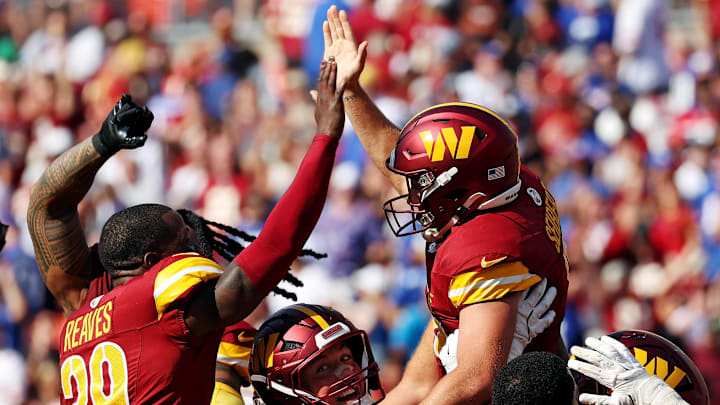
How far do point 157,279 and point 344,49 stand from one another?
133 centimetres

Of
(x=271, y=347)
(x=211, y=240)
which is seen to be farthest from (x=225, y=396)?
(x=211, y=240)

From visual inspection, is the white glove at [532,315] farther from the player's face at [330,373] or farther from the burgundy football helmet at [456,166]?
the player's face at [330,373]

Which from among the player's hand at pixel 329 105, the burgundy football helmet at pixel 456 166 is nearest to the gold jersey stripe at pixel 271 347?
the burgundy football helmet at pixel 456 166

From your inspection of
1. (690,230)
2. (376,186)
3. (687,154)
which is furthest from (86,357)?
(687,154)

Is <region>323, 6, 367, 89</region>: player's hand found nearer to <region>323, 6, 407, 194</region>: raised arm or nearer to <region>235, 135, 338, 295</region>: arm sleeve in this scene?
<region>323, 6, 407, 194</region>: raised arm

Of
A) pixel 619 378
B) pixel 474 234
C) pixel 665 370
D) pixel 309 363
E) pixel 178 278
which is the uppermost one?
pixel 178 278

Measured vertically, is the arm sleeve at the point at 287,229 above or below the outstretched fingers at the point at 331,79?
below

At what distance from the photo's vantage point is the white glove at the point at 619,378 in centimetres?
328

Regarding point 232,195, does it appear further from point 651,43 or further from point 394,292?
point 651,43

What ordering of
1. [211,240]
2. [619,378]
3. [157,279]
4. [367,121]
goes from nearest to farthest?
1. [619,378]
2. [157,279]
3. [211,240]
4. [367,121]

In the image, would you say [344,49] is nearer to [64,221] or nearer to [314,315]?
[314,315]

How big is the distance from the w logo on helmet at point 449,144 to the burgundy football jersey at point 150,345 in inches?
35.1

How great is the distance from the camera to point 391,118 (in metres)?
9.67

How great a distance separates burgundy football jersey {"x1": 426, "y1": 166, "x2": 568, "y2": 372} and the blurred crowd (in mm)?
3847
